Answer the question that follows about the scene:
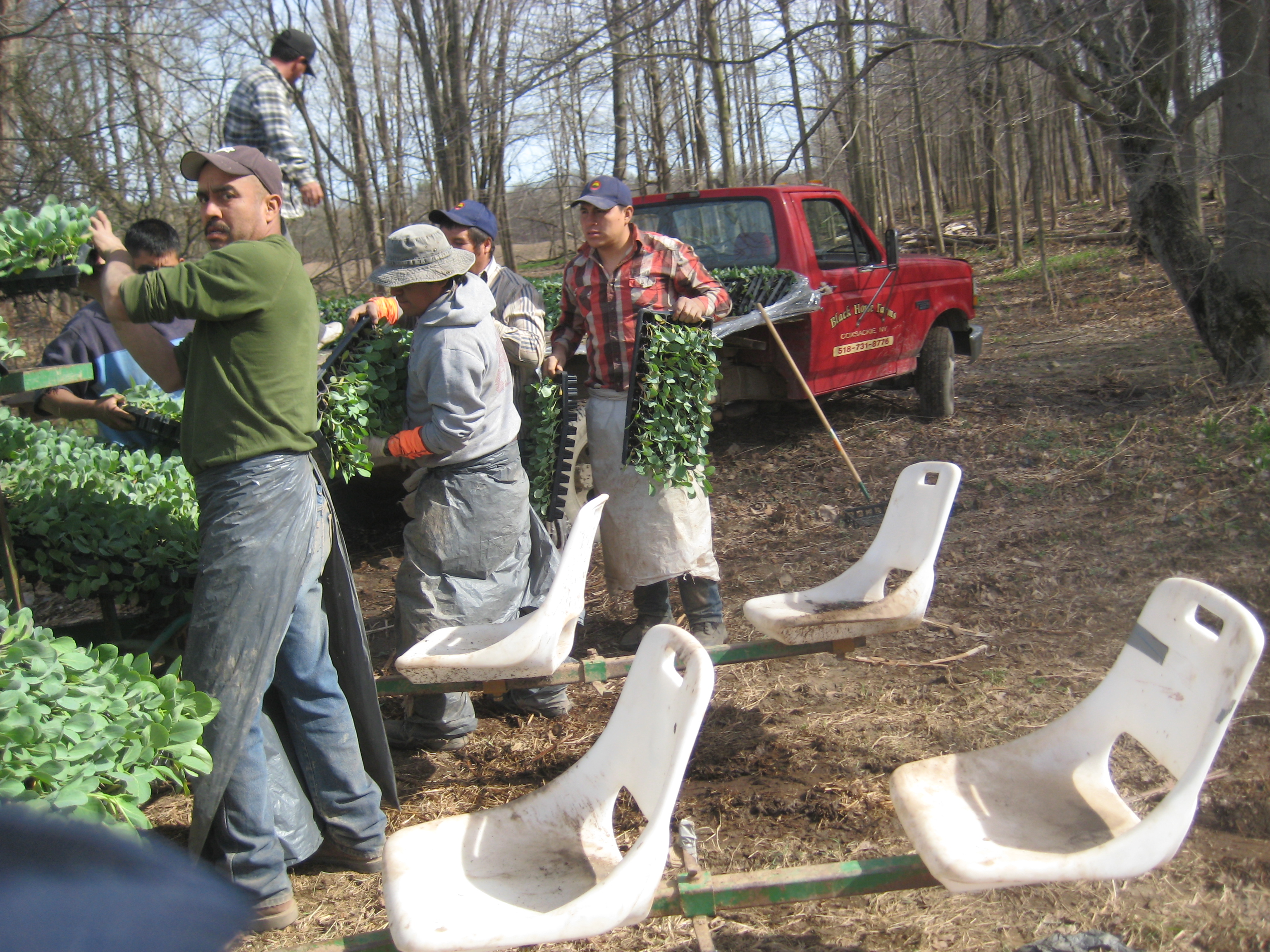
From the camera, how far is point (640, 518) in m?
4.49

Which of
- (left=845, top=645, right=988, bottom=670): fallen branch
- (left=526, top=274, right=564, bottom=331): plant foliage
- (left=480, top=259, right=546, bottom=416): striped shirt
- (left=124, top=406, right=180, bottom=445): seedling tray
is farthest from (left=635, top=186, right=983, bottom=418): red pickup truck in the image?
(left=124, top=406, right=180, bottom=445): seedling tray

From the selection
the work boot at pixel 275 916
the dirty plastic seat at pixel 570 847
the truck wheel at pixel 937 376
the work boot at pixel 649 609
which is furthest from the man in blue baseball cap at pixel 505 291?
the truck wheel at pixel 937 376

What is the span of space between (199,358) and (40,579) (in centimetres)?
175

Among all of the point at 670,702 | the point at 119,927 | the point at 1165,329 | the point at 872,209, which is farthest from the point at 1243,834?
the point at 872,209

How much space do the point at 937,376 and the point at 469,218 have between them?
5.20 meters

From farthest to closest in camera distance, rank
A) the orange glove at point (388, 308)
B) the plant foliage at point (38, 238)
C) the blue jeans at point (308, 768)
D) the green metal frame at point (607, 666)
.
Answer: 1. the orange glove at point (388, 308)
2. the green metal frame at point (607, 666)
3. the blue jeans at point (308, 768)
4. the plant foliage at point (38, 238)

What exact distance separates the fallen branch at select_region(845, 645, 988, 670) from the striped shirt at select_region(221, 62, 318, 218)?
4.28 meters

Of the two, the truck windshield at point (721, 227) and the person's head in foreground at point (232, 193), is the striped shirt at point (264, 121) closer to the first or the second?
the truck windshield at point (721, 227)

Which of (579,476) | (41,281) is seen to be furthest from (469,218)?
(41,281)

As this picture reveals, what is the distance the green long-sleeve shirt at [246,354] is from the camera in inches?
103

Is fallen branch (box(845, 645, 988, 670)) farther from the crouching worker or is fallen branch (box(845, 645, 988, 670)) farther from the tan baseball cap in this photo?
the tan baseball cap

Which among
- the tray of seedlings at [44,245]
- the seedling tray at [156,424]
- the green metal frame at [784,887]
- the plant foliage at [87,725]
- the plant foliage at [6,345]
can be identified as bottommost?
the green metal frame at [784,887]

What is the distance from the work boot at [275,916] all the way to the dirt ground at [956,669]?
3 cm

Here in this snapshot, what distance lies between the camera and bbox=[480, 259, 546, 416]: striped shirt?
440 centimetres
